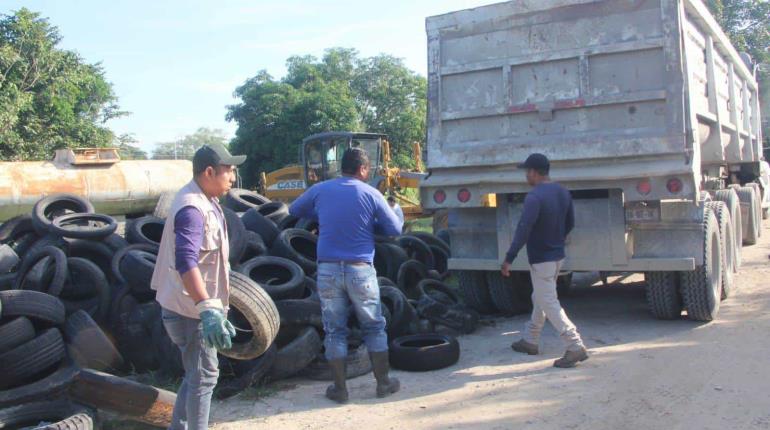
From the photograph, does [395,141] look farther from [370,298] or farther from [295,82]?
[370,298]

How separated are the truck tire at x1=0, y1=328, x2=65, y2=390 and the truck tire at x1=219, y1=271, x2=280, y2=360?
1.62 metres

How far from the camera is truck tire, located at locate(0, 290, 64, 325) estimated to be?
5297 millimetres

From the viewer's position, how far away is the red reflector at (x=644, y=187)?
6.45m

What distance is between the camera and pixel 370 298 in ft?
16.7

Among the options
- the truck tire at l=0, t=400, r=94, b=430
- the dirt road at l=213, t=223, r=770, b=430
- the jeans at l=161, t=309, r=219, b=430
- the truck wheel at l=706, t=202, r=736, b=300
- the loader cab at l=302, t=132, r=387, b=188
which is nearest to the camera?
the jeans at l=161, t=309, r=219, b=430

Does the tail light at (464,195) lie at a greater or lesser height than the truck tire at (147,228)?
greater

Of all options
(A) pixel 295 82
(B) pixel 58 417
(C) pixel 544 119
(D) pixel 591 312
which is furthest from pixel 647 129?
(A) pixel 295 82

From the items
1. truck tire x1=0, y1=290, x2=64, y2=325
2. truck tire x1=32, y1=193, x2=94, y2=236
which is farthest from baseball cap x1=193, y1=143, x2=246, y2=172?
truck tire x1=32, y1=193, x2=94, y2=236

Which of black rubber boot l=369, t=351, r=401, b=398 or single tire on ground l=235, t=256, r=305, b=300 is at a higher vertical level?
single tire on ground l=235, t=256, r=305, b=300

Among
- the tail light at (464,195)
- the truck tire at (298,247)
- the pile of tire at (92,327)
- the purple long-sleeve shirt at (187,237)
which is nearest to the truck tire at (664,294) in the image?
the tail light at (464,195)

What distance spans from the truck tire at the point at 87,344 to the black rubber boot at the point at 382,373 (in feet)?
7.27

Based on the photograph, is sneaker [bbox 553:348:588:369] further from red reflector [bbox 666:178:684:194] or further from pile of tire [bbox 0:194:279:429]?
pile of tire [bbox 0:194:279:429]

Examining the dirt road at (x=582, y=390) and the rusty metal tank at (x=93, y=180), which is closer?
the dirt road at (x=582, y=390)

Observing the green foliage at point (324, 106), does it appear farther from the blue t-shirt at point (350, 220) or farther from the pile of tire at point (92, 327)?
the blue t-shirt at point (350, 220)
